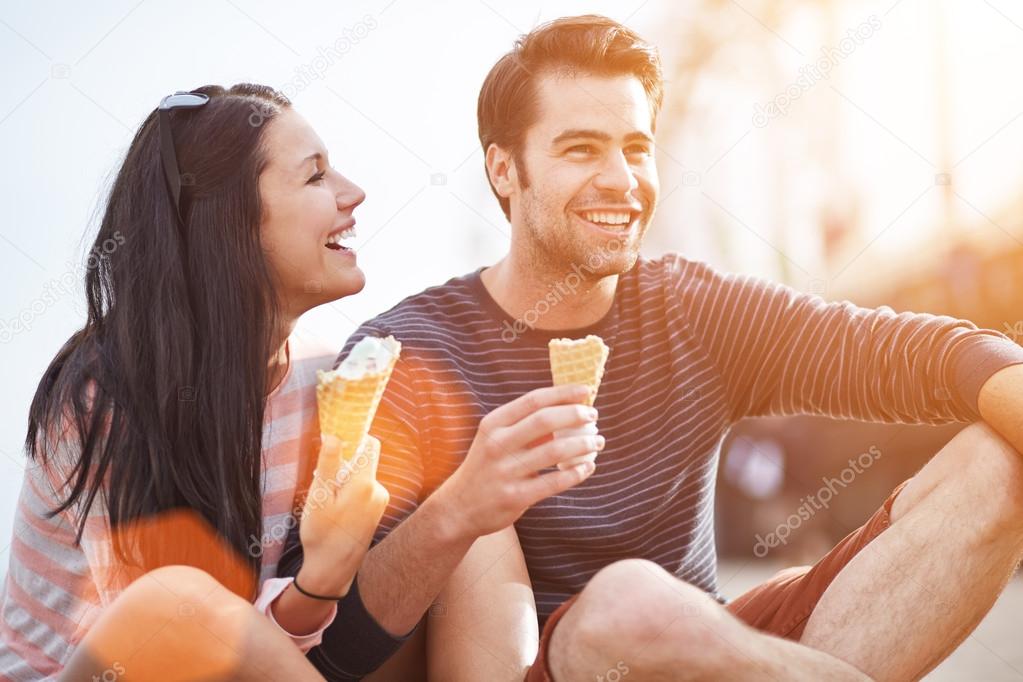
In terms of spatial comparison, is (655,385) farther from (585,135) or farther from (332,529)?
(332,529)

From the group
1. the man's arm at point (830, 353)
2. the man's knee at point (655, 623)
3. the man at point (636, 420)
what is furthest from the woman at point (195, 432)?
the man's arm at point (830, 353)

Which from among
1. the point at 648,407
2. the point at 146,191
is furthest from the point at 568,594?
the point at 146,191

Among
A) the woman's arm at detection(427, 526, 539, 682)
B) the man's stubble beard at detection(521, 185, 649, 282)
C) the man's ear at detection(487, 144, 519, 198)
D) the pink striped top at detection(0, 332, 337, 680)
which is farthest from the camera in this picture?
the man's ear at detection(487, 144, 519, 198)

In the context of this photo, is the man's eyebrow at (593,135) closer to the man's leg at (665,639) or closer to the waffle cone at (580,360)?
the waffle cone at (580,360)

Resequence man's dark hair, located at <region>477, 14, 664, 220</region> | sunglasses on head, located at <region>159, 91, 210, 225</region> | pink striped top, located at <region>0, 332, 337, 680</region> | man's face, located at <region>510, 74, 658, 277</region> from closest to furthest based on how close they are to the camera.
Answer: pink striped top, located at <region>0, 332, 337, 680</region> < sunglasses on head, located at <region>159, 91, 210, 225</region> < man's face, located at <region>510, 74, 658, 277</region> < man's dark hair, located at <region>477, 14, 664, 220</region>

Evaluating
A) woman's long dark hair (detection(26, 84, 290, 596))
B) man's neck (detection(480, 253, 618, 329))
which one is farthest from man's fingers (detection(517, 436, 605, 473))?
man's neck (detection(480, 253, 618, 329))

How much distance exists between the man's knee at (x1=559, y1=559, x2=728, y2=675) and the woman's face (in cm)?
111

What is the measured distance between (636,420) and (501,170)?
1019 mm

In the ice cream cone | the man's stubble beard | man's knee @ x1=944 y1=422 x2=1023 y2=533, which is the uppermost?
the man's stubble beard

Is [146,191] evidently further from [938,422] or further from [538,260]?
[938,422]

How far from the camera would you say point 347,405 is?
6.59ft

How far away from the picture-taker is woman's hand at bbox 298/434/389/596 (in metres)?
2.04

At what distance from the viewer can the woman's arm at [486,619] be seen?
87.5 inches

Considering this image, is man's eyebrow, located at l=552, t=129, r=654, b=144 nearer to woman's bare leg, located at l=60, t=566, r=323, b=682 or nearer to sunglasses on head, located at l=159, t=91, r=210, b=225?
sunglasses on head, located at l=159, t=91, r=210, b=225
